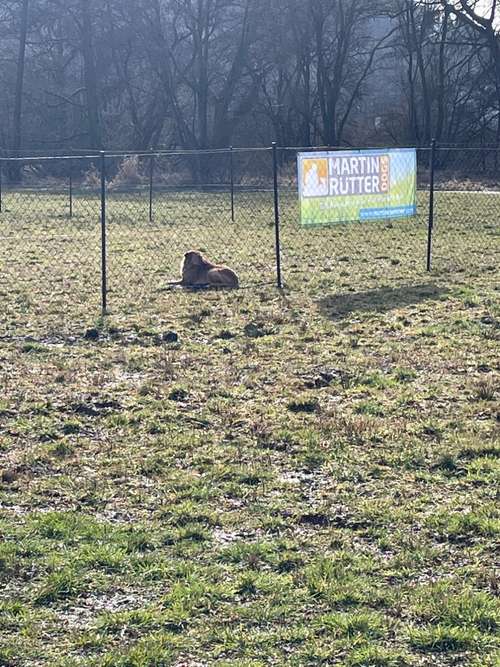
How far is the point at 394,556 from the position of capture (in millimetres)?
3861

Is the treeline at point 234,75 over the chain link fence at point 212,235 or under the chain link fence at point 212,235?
over

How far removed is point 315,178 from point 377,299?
1.66m

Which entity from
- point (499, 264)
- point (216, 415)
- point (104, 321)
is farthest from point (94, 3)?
point (216, 415)

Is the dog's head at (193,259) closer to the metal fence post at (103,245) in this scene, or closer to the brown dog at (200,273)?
the brown dog at (200,273)

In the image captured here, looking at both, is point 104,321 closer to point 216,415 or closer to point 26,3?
point 216,415

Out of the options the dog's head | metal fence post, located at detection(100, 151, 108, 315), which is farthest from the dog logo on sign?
metal fence post, located at detection(100, 151, 108, 315)

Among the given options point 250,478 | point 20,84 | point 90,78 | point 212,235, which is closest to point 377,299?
point 250,478

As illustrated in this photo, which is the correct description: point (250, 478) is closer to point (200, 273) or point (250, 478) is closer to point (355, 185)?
point (200, 273)

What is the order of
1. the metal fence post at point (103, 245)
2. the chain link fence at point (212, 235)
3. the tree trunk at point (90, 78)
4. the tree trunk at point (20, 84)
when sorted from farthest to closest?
the tree trunk at point (90, 78) → the tree trunk at point (20, 84) → the chain link fence at point (212, 235) → the metal fence post at point (103, 245)

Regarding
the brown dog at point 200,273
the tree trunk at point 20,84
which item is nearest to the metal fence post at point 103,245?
the brown dog at point 200,273

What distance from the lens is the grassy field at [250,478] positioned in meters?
3.28

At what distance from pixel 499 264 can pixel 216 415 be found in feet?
25.5

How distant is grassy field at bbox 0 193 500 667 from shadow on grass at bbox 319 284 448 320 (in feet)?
0.17

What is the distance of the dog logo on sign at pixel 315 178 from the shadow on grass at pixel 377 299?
1.27 meters
